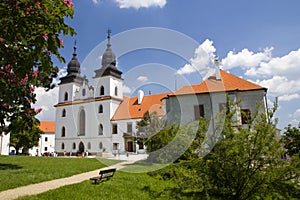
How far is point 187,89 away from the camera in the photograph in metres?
26.8

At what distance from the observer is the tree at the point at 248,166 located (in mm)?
6137

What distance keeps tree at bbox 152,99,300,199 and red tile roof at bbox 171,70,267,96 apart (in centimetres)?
1944

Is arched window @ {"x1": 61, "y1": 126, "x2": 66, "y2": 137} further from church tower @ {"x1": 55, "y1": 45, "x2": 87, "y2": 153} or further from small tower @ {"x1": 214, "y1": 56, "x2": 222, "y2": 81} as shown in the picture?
small tower @ {"x1": 214, "y1": 56, "x2": 222, "y2": 81}

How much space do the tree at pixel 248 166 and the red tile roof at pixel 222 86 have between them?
19.4 m

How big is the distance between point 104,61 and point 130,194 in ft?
127

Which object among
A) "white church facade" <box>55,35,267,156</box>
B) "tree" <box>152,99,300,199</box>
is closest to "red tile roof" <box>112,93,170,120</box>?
"white church facade" <box>55,35,267,156</box>

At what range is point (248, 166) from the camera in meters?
6.32

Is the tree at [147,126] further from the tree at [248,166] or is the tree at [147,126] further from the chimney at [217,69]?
the tree at [248,166]

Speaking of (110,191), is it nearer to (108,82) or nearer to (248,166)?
(248,166)

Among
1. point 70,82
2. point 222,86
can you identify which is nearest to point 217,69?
point 222,86

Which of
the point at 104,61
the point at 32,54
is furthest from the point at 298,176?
the point at 104,61

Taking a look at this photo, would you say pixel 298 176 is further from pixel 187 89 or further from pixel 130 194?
pixel 187 89

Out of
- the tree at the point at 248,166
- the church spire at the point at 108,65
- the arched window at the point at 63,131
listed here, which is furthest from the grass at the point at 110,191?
the arched window at the point at 63,131

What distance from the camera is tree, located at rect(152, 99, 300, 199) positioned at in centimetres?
614
